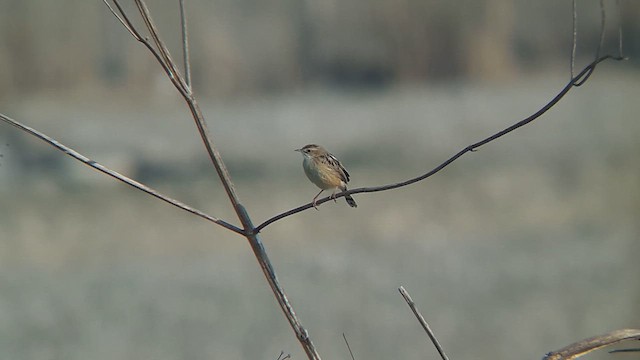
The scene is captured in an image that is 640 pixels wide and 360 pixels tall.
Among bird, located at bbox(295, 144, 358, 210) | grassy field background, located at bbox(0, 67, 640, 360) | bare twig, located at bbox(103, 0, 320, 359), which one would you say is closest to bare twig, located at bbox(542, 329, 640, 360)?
bare twig, located at bbox(103, 0, 320, 359)

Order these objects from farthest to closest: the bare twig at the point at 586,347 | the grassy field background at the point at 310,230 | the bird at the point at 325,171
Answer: the grassy field background at the point at 310,230
the bird at the point at 325,171
the bare twig at the point at 586,347

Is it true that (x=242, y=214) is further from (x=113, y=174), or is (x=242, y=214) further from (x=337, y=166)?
(x=337, y=166)

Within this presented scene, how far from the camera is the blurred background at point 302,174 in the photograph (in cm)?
376

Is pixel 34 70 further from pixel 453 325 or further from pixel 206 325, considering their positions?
pixel 453 325

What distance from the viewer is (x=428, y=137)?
4102 mm

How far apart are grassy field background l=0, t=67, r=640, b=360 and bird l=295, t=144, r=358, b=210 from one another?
1954 mm

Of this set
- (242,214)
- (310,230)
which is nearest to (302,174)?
(310,230)

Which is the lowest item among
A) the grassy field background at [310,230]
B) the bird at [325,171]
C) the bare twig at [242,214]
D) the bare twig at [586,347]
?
the bare twig at [586,347]

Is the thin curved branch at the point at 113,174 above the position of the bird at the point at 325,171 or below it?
below

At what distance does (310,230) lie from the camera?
4023mm

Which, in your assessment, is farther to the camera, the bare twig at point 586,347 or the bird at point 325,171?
the bird at point 325,171

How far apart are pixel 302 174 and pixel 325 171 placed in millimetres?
2285

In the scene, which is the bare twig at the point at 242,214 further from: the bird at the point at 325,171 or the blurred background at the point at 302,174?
the blurred background at the point at 302,174

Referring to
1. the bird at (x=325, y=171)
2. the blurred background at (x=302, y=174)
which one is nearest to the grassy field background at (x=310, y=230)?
the blurred background at (x=302, y=174)
